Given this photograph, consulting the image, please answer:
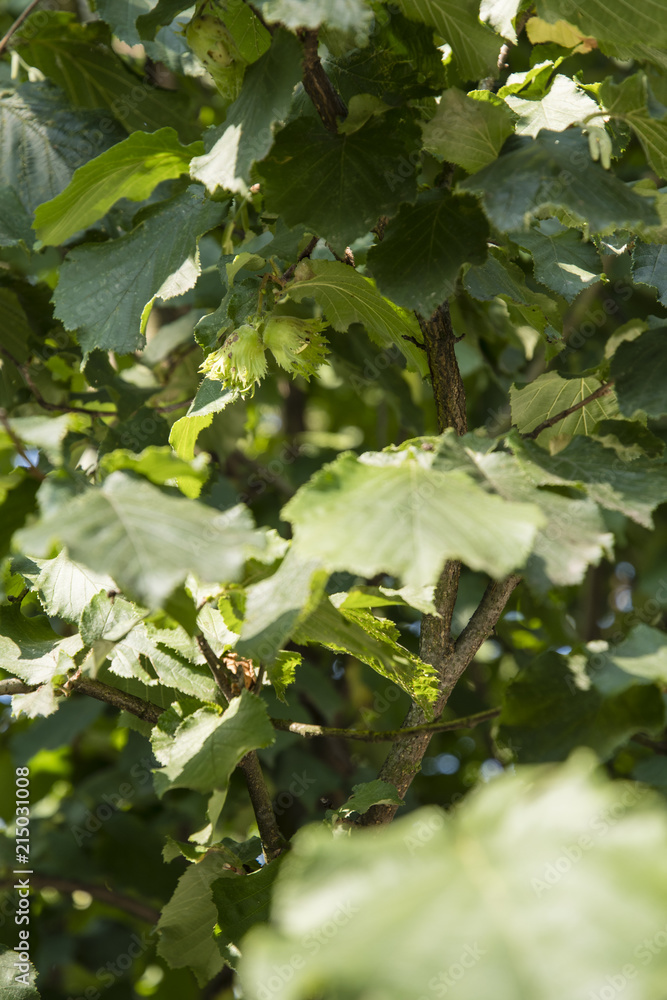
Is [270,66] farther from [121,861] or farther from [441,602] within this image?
[121,861]

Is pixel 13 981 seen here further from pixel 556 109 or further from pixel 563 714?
pixel 556 109

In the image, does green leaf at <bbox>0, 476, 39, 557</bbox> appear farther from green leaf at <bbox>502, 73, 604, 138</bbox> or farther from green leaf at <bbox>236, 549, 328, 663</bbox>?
green leaf at <bbox>502, 73, 604, 138</bbox>

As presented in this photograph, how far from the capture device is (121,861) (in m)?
1.94

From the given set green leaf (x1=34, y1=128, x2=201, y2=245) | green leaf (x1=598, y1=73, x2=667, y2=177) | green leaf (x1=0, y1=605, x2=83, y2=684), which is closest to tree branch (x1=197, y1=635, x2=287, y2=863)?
green leaf (x1=0, y1=605, x2=83, y2=684)

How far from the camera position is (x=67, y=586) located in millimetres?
987

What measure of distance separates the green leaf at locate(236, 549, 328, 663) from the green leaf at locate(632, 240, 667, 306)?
1.83ft

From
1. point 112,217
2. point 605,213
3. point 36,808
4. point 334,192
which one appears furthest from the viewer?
A: point 36,808

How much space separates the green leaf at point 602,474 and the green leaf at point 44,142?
0.88 metres

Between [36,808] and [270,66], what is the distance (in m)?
2.17

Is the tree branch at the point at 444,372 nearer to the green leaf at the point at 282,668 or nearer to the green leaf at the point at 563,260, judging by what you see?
the green leaf at the point at 563,260

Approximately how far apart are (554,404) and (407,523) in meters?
0.51

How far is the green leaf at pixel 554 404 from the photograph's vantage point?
1.06 m

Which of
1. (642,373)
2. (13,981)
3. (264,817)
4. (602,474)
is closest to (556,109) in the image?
(642,373)

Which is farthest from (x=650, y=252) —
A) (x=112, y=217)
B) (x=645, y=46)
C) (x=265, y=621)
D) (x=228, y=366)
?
(x=112, y=217)
